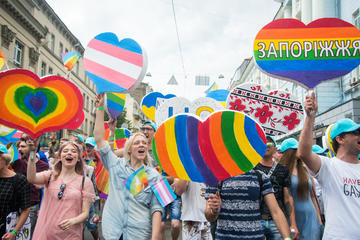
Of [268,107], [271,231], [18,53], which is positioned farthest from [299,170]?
[18,53]

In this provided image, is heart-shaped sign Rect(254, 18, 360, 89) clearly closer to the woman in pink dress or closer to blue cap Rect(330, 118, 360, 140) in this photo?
blue cap Rect(330, 118, 360, 140)

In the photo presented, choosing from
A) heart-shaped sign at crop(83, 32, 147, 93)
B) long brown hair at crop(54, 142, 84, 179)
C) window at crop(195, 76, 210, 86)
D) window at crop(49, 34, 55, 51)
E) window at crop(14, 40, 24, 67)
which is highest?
window at crop(49, 34, 55, 51)

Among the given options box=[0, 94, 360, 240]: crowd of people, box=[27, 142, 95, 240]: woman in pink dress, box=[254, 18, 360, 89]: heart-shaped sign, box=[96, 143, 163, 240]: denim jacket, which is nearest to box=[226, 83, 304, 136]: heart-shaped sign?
box=[0, 94, 360, 240]: crowd of people

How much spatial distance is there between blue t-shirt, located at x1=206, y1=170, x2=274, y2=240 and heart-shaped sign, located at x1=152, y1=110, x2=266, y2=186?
0.20 m

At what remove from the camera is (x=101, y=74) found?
3.24m

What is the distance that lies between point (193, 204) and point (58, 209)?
177 centimetres

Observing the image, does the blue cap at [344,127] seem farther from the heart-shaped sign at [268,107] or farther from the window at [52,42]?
the window at [52,42]

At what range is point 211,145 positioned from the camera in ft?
8.16

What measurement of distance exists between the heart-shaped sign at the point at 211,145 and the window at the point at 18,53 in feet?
71.7

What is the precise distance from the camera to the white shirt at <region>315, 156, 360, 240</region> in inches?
94.6

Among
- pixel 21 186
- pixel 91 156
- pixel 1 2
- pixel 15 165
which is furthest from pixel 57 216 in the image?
pixel 1 2

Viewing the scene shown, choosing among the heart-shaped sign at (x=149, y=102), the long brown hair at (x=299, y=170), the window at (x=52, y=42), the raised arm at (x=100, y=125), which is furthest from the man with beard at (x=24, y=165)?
the window at (x=52, y=42)

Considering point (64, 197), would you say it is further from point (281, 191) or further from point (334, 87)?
point (334, 87)

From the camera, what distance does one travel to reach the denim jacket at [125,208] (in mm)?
2748
